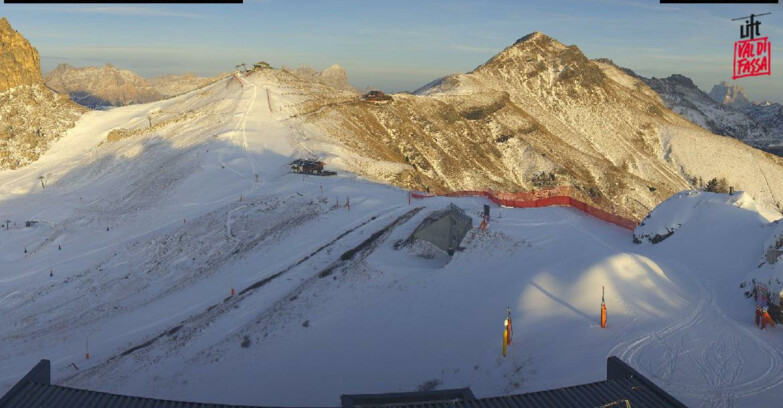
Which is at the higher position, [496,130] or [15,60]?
[15,60]

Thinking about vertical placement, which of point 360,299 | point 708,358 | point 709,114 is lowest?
point 360,299

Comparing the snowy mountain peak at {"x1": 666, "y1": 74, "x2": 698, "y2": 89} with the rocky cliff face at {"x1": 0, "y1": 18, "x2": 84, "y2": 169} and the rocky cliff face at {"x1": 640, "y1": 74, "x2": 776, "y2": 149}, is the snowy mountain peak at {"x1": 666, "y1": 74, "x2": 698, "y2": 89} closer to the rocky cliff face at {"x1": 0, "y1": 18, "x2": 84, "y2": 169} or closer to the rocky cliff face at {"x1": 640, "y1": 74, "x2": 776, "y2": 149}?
the rocky cliff face at {"x1": 640, "y1": 74, "x2": 776, "y2": 149}

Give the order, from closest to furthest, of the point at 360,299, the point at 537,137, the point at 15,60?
the point at 360,299 < the point at 537,137 < the point at 15,60

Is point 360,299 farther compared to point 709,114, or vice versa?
point 709,114

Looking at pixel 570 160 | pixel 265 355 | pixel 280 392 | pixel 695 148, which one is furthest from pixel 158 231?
pixel 695 148

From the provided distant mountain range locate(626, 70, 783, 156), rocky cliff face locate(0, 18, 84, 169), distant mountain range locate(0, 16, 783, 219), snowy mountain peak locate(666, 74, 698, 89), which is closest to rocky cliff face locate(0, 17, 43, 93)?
rocky cliff face locate(0, 18, 84, 169)

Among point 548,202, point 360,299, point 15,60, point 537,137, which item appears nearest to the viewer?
point 360,299

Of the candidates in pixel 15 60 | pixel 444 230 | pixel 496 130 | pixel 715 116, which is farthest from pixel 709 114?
pixel 15 60

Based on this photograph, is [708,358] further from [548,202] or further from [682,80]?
[682,80]
